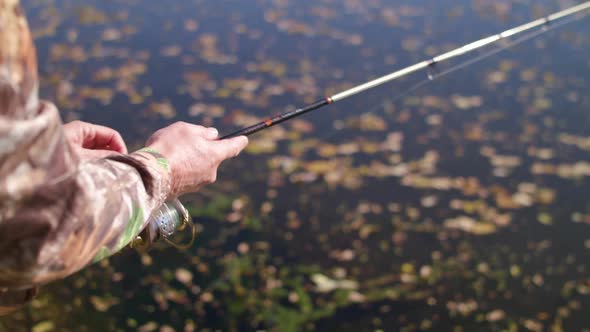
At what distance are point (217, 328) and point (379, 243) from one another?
155cm

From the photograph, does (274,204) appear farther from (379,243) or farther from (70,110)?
(70,110)

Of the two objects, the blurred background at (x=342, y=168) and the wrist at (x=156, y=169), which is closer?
the wrist at (x=156, y=169)

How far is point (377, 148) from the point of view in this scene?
6.35 m

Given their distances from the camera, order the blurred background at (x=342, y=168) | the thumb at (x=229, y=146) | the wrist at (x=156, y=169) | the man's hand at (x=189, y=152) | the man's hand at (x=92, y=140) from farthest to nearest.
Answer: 1. the blurred background at (x=342, y=168)
2. the thumb at (x=229, y=146)
3. the man's hand at (x=92, y=140)
4. the man's hand at (x=189, y=152)
5. the wrist at (x=156, y=169)

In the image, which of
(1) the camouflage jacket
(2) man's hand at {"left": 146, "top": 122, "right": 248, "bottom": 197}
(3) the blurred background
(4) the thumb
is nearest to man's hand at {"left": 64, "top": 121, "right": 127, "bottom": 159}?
(2) man's hand at {"left": 146, "top": 122, "right": 248, "bottom": 197}

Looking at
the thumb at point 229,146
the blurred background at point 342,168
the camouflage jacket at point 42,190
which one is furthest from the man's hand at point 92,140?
the blurred background at point 342,168

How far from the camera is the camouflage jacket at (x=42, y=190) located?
109 cm

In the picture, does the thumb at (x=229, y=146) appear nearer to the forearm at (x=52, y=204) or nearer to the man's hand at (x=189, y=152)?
the man's hand at (x=189, y=152)

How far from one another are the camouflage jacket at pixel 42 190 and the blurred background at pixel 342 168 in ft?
9.56

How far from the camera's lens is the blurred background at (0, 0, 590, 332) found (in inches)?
174

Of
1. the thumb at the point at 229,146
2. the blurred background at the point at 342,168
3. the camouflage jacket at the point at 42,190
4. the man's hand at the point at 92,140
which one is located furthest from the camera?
the blurred background at the point at 342,168

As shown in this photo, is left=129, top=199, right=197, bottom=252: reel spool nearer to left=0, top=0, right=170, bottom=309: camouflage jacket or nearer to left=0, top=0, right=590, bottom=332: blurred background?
left=0, top=0, right=170, bottom=309: camouflage jacket

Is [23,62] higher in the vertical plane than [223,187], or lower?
higher

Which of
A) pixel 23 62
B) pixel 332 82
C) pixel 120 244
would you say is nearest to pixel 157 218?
pixel 120 244
